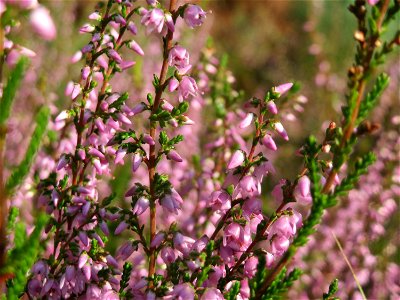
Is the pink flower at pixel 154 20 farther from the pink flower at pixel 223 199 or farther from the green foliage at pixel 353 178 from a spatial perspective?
the green foliage at pixel 353 178

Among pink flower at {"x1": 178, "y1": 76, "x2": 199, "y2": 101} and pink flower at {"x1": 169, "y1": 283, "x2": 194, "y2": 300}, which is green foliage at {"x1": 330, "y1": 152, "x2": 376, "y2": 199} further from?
pink flower at {"x1": 178, "y1": 76, "x2": 199, "y2": 101}

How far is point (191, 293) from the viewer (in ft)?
4.88

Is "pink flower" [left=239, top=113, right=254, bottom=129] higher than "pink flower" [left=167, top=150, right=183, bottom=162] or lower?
higher

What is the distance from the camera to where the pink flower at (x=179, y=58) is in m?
1.72

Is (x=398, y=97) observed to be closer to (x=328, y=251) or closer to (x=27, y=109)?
(x=328, y=251)

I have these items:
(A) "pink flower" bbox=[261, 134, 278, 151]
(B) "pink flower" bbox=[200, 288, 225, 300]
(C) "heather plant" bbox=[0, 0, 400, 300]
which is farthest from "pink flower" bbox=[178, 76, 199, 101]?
(B) "pink flower" bbox=[200, 288, 225, 300]

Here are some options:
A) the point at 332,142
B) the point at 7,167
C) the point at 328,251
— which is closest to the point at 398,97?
the point at 328,251

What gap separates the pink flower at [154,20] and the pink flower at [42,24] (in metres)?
0.72

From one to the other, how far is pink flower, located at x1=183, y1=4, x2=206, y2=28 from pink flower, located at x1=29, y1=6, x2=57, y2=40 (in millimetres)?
800

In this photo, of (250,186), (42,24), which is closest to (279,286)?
(250,186)

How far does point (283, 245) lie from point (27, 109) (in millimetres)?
4767

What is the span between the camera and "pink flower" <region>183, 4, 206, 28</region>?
1.70 meters

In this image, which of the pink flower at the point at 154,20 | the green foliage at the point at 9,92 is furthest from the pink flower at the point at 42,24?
the pink flower at the point at 154,20

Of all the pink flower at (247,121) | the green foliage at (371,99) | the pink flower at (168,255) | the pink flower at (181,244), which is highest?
the green foliage at (371,99)
